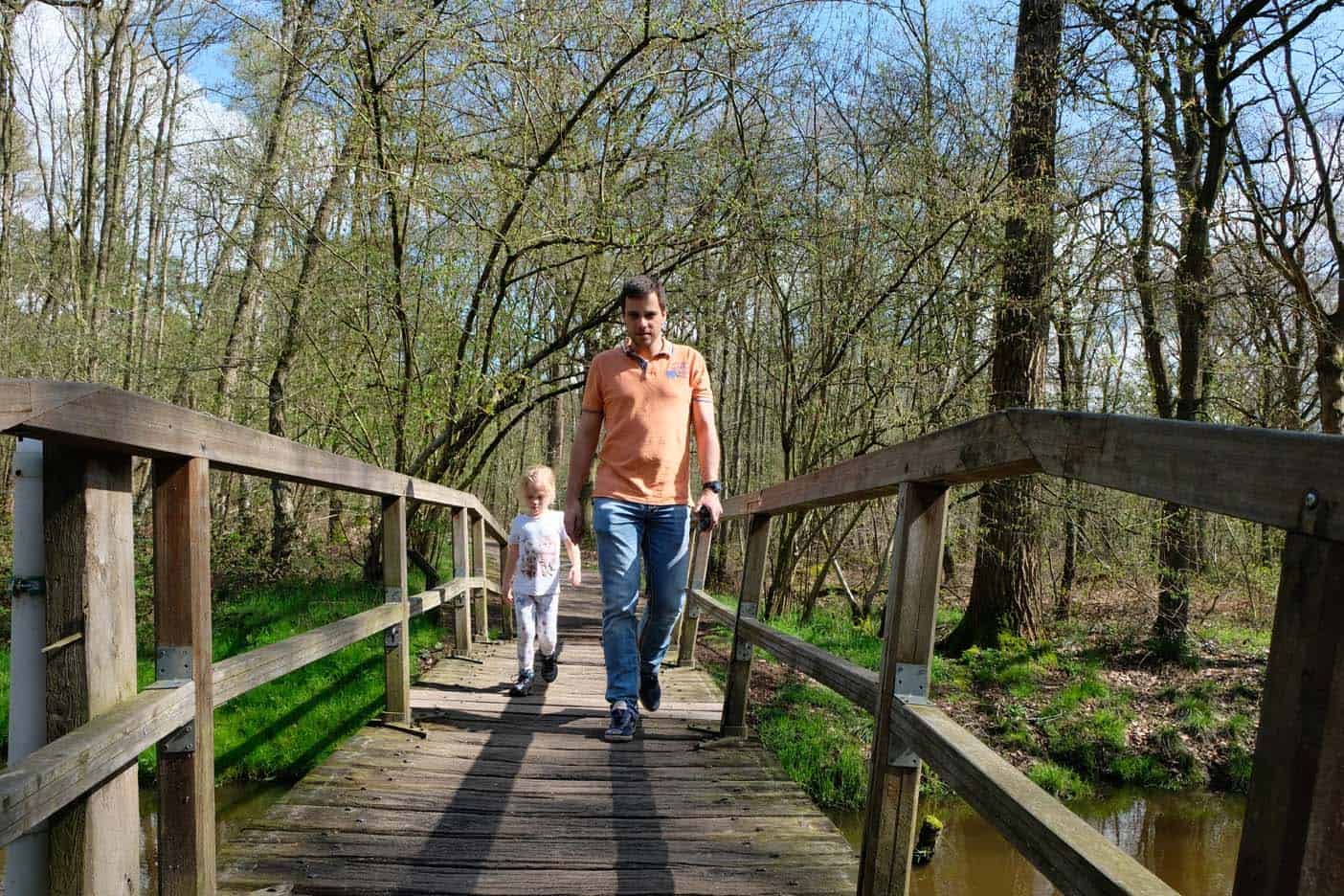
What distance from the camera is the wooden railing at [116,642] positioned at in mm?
1587

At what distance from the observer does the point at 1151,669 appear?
960cm

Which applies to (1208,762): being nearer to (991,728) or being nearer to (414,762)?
(991,728)

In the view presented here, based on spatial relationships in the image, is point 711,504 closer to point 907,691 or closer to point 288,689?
point 907,691

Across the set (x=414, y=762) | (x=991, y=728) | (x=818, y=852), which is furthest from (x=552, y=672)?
(x=991, y=728)

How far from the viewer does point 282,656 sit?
2.89 meters

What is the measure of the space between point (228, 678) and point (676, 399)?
2110 millimetres

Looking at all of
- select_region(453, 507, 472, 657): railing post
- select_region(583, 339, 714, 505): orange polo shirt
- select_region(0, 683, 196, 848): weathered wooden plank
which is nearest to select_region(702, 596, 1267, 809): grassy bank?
select_region(453, 507, 472, 657): railing post

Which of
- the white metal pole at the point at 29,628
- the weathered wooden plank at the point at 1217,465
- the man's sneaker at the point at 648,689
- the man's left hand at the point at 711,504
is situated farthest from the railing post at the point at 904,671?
the man's sneaker at the point at 648,689

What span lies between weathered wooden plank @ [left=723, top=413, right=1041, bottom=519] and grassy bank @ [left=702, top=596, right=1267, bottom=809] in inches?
163

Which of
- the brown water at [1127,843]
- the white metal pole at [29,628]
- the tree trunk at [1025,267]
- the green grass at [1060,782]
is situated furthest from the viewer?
the tree trunk at [1025,267]

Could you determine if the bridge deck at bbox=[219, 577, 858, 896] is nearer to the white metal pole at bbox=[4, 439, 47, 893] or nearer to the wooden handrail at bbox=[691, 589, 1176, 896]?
the wooden handrail at bbox=[691, 589, 1176, 896]

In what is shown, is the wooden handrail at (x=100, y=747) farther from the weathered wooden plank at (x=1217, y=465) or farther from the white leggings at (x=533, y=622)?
the white leggings at (x=533, y=622)

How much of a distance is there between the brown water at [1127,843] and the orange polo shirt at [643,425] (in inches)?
122

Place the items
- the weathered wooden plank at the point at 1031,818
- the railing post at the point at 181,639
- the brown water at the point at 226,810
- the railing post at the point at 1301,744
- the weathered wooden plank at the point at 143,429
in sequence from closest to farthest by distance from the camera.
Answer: the railing post at the point at 1301,744 → the weathered wooden plank at the point at 1031,818 → the weathered wooden plank at the point at 143,429 → the railing post at the point at 181,639 → the brown water at the point at 226,810
